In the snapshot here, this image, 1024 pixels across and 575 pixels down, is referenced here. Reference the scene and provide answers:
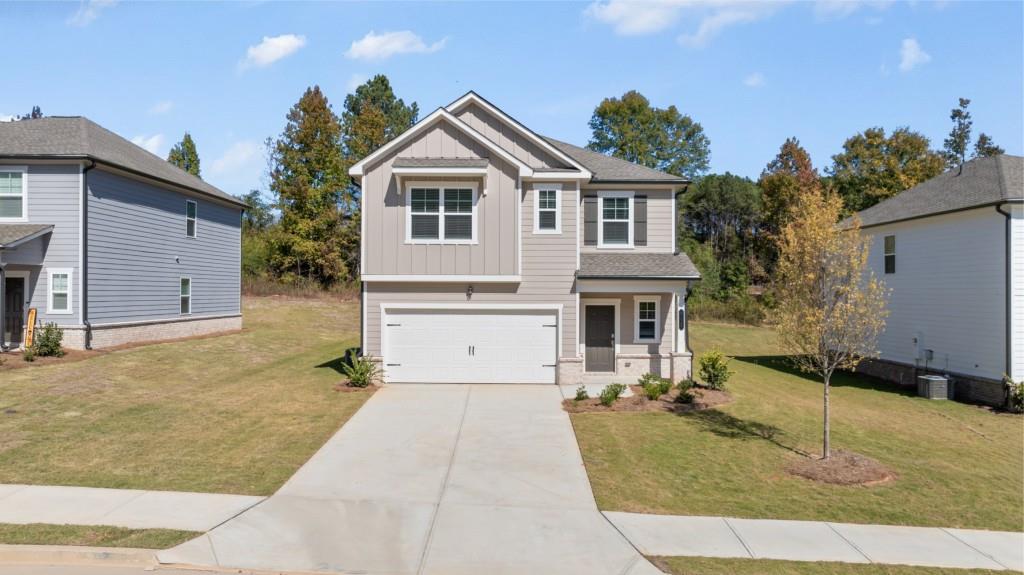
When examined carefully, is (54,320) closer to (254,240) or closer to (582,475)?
(582,475)

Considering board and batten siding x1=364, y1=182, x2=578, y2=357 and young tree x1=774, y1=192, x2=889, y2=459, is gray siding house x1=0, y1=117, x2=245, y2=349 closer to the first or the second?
board and batten siding x1=364, y1=182, x2=578, y2=357

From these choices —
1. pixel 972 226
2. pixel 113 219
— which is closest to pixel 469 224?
pixel 113 219

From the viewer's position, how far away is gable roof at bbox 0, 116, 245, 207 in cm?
1892

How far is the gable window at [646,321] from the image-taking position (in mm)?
17984

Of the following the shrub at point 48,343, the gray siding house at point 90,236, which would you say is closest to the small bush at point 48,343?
the shrub at point 48,343

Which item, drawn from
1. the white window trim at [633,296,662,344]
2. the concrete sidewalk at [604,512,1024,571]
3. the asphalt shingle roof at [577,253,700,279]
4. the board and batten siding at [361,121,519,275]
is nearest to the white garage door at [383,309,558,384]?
the board and batten siding at [361,121,519,275]

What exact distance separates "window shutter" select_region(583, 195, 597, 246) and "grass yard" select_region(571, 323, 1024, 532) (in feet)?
19.7

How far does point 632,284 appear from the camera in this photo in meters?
17.0

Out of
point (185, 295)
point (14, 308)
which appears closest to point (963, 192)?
point (185, 295)

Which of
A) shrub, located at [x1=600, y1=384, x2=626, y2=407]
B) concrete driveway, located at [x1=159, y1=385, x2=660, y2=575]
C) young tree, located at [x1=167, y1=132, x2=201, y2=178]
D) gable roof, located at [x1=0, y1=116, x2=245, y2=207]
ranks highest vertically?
young tree, located at [x1=167, y1=132, x2=201, y2=178]

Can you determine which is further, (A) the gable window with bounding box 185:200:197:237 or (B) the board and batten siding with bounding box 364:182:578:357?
(A) the gable window with bounding box 185:200:197:237

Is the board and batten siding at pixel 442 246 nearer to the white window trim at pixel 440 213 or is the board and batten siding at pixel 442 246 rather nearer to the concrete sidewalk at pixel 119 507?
the white window trim at pixel 440 213

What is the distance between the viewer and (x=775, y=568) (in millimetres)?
6676

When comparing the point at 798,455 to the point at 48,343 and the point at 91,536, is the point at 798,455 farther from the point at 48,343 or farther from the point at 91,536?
the point at 48,343
